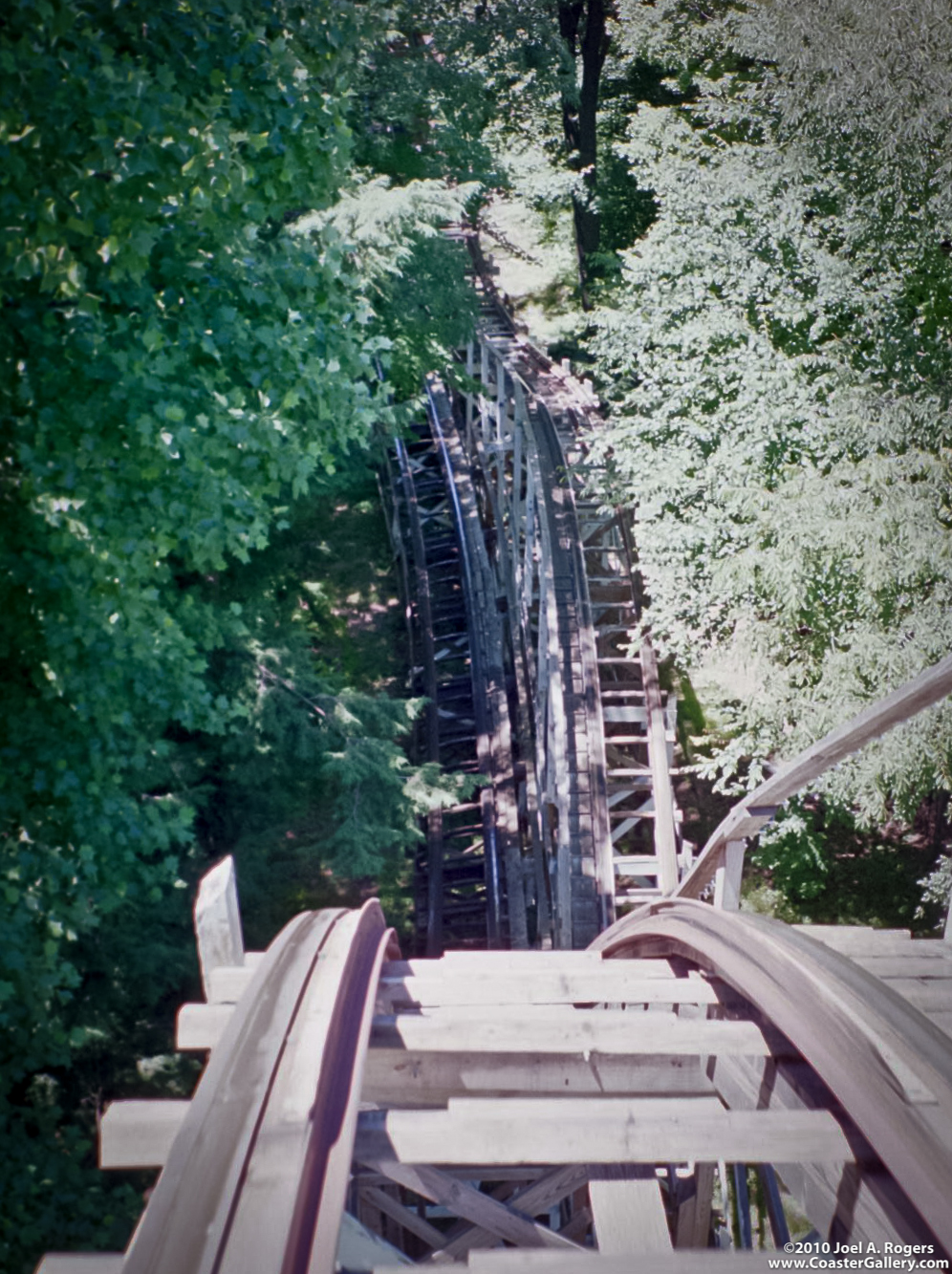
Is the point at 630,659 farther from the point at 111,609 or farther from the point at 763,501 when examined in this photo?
the point at 111,609

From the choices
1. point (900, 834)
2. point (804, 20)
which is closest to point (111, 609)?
point (804, 20)

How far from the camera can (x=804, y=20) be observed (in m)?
9.69

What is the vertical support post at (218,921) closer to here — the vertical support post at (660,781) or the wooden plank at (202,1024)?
the wooden plank at (202,1024)

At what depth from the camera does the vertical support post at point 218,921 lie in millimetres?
3244

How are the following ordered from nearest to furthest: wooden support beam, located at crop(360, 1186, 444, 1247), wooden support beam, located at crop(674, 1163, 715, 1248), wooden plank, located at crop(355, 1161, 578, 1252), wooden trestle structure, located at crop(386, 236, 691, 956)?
wooden plank, located at crop(355, 1161, 578, 1252) < wooden support beam, located at crop(674, 1163, 715, 1248) < wooden support beam, located at crop(360, 1186, 444, 1247) < wooden trestle structure, located at crop(386, 236, 691, 956)

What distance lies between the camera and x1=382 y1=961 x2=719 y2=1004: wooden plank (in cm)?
336

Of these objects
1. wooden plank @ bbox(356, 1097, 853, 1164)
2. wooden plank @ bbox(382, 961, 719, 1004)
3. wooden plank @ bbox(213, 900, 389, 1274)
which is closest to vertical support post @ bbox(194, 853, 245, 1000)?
wooden plank @ bbox(213, 900, 389, 1274)

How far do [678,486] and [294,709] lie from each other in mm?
5011

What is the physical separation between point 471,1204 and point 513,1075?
0.49 meters

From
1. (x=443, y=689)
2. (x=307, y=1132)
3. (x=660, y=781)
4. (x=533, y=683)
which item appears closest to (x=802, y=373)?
(x=660, y=781)

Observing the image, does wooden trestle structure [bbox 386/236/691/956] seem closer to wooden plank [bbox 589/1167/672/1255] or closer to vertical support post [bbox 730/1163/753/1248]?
vertical support post [bbox 730/1163/753/1248]

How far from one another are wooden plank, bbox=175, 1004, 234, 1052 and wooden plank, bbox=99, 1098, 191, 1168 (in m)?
0.58

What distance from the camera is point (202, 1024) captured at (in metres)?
2.85

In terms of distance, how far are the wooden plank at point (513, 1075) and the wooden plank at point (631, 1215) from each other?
60 cm
